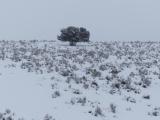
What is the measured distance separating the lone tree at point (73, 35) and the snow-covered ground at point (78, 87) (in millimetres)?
8360

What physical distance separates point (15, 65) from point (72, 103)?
701cm

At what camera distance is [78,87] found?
686 inches

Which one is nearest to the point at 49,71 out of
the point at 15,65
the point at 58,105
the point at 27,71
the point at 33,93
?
the point at 27,71

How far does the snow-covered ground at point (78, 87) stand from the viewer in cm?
1425

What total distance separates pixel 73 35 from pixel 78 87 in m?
17.0

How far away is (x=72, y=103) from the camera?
49.5ft

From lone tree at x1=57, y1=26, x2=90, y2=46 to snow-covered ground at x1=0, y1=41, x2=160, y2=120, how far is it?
836cm

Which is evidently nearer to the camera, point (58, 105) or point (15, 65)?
point (58, 105)

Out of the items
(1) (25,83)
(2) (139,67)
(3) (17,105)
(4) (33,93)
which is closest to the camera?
(3) (17,105)

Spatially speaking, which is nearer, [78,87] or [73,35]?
[78,87]

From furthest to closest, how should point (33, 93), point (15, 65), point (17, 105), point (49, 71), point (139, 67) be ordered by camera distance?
1. point (139, 67)
2. point (15, 65)
3. point (49, 71)
4. point (33, 93)
5. point (17, 105)

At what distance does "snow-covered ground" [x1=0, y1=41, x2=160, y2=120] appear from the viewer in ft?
46.8

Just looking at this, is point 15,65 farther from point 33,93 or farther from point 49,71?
point 33,93

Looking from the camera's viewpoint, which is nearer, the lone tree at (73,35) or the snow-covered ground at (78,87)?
the snow-covered ground at (78,87)
